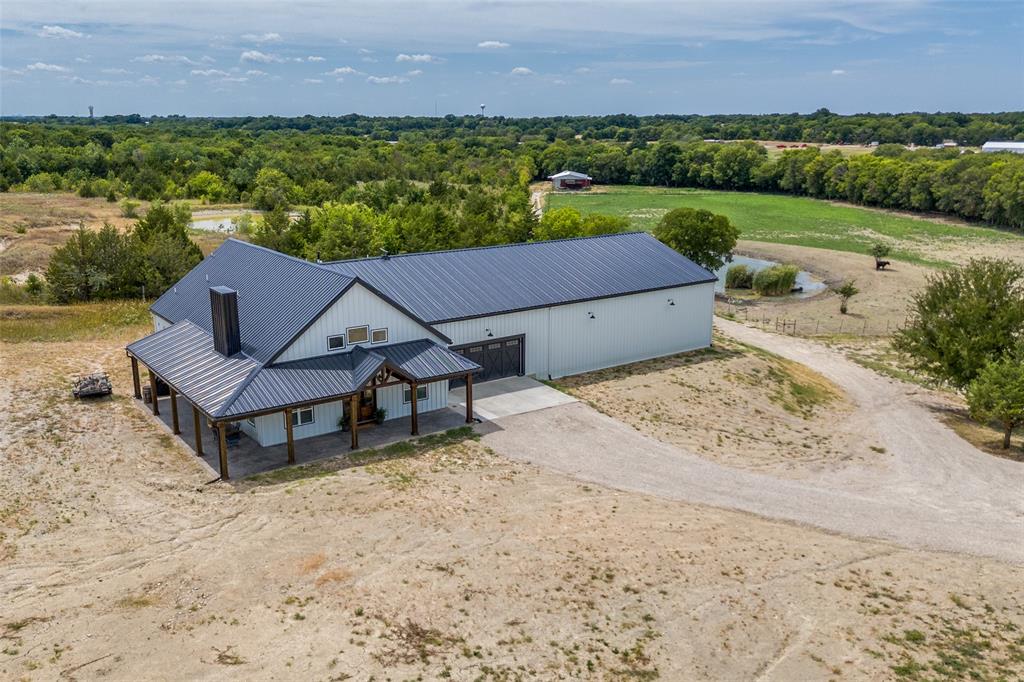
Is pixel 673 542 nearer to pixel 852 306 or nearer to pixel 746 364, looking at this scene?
pixel 746 364

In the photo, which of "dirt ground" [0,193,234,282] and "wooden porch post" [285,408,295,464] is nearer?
"wooden porch post" [285,408,295,464]

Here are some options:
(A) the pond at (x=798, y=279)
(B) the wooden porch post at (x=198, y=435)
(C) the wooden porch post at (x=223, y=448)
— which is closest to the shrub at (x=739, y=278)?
(A) the pond at (x=798, y=279)

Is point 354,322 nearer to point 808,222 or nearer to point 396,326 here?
point 396,326

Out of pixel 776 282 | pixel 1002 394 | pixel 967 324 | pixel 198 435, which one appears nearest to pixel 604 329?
pixel 967 324

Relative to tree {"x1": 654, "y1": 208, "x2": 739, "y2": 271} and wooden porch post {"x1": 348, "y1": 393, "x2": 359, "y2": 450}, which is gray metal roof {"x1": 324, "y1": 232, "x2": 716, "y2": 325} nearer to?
wooden porch post {"x1": 348, "y1": 393, "x2": 359, "y2": 450}

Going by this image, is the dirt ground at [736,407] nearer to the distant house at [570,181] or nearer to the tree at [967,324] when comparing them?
the tree at [967,324]

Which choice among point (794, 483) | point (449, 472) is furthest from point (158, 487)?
A: point (794, 483)

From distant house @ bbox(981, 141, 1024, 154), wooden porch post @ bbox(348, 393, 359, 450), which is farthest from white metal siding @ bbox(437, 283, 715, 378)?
distant house @ bbox(981, 141, 1024, 154)

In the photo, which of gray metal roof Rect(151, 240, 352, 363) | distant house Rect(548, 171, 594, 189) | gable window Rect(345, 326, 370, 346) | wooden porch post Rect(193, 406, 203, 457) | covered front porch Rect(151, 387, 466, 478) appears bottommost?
covered front porch Rect(151, 387, 466, 478)
